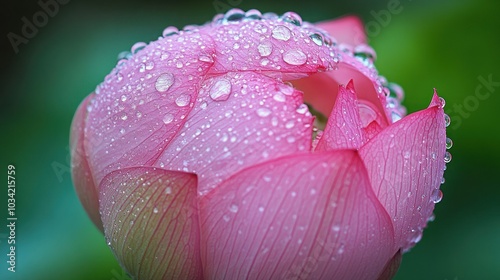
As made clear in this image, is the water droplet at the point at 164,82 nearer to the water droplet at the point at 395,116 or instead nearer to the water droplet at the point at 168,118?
the water droplet at the point at 168,118

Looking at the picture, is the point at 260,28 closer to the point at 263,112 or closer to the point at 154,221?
the point at 263,112

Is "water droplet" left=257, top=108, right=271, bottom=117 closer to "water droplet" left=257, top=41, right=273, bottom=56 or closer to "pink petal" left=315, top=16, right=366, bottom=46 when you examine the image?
"water droplet" left=257, top=41, right=273, bottom=56

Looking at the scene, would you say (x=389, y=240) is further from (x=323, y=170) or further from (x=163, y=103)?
(x=163, y=103)

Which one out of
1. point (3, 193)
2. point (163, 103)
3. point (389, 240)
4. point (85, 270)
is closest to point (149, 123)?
point (163, 103)

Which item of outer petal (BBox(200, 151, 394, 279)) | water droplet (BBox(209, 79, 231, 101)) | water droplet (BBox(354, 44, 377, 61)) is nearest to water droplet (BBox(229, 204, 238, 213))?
outer petal (BBox(200, 151, 394, 279))

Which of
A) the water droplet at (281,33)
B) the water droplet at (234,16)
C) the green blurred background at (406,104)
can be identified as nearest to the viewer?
the water droplet at (281,33)

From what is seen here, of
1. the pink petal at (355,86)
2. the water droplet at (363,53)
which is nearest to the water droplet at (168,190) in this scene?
the pink petal at (355,86)
